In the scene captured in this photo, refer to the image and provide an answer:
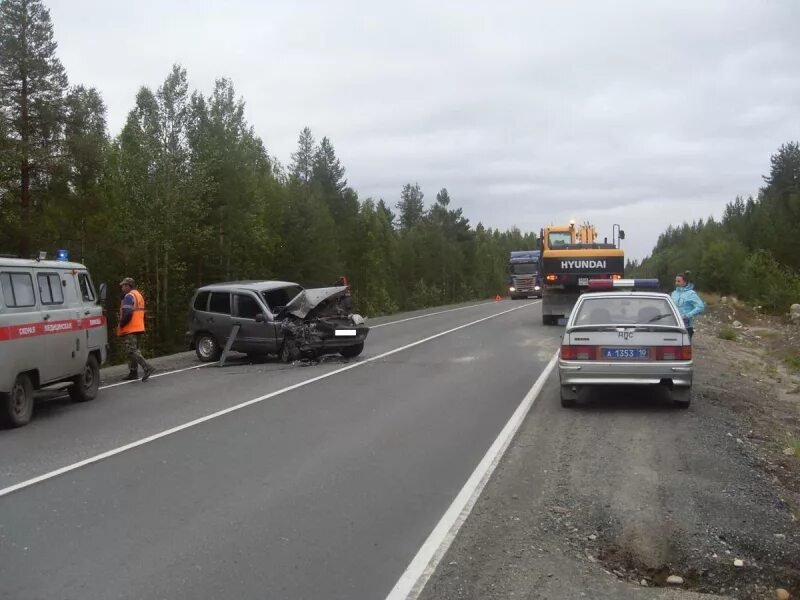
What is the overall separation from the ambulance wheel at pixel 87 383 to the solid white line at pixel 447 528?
7.10m

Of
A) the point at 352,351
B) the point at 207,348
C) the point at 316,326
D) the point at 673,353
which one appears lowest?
the point at 352,351

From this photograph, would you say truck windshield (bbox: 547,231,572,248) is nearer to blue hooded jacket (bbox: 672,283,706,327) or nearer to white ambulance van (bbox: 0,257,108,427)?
blue hooded jacket (bbox: 672,283,706,327)

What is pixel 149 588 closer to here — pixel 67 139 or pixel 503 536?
pixel 503 536

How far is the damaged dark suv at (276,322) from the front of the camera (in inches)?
666

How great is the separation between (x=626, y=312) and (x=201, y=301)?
1095 cm

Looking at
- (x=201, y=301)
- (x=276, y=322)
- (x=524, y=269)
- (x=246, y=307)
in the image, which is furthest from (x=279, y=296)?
(x=524, y=269)

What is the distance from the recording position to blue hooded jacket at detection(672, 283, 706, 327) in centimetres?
1293

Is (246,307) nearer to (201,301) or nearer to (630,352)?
(201,301)

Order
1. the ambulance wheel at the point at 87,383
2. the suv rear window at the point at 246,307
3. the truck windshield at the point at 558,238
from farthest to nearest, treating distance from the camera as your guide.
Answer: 1. the truck windshield at the point at 558,238
2. the suv rear window at the point at 246,307
3. the ambulance wheel at the point at 87,383

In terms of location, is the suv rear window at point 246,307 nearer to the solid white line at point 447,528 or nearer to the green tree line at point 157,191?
the solid white line at point 447,528

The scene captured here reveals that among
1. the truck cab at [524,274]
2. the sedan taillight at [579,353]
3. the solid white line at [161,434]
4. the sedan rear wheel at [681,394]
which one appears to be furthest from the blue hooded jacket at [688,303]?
the truck cab at [524,274]

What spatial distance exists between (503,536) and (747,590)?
1629 mm

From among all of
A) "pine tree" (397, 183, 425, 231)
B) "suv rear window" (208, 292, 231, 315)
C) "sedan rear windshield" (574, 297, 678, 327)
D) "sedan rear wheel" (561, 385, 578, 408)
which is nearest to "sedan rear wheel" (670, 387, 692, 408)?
"sedan rear windshield" (574, 297, 678, 327)

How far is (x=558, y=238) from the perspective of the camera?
1121 inches
